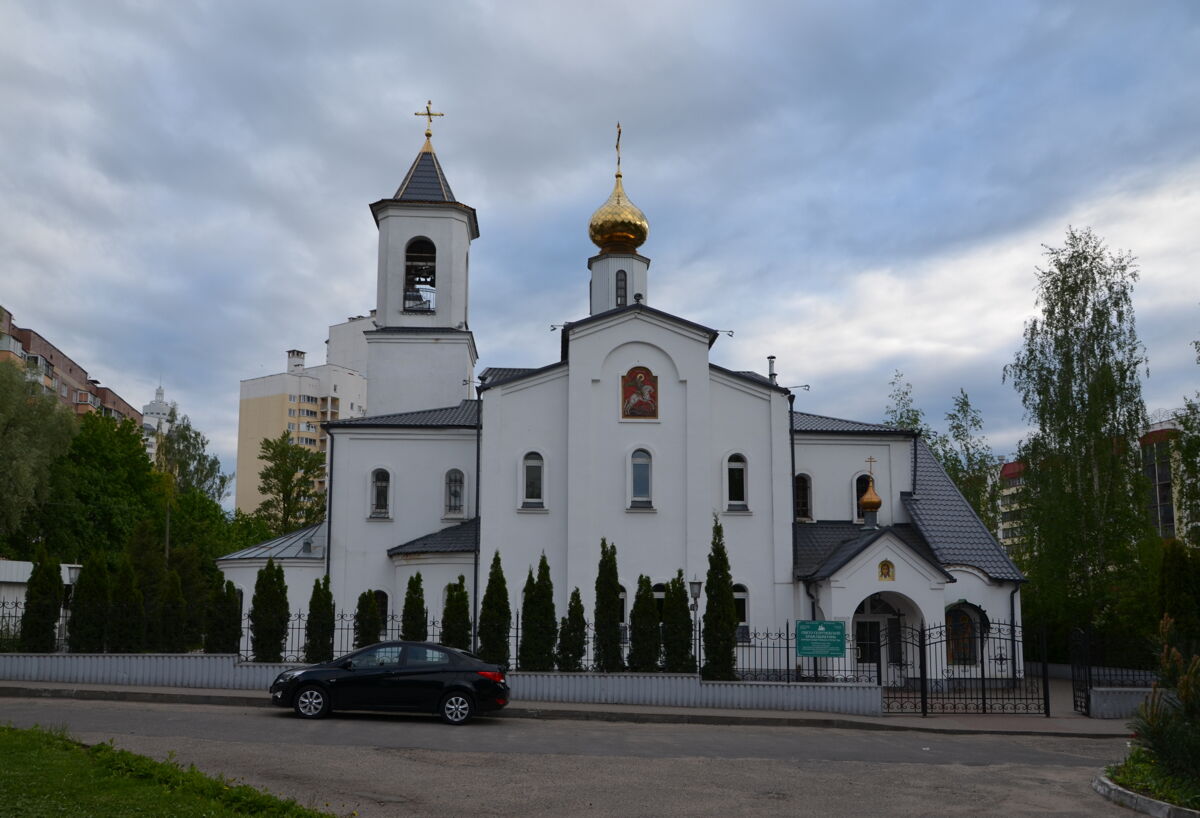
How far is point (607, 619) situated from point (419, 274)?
15.8 meters

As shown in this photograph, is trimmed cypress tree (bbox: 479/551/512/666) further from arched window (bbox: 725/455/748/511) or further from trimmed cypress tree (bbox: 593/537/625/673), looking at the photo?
arched window (bbox: 725/455/748/511)

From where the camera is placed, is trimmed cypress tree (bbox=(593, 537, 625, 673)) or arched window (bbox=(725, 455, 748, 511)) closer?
trimmed cypress tree (bbox=(593, 537, 625, 673))

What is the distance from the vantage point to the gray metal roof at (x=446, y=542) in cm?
2556

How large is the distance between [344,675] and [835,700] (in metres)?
8.48

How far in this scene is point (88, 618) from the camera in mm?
20500

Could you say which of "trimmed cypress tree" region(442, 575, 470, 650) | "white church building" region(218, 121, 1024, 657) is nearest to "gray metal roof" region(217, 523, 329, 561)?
"white church building" region(218, 121, 1024, 657)

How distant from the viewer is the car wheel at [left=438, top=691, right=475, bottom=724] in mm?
15523

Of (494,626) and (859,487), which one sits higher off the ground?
(859,487)

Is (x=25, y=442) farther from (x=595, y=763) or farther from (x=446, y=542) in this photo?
(x=595, y=763)

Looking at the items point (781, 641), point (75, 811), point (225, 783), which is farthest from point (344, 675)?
point (781, 641)

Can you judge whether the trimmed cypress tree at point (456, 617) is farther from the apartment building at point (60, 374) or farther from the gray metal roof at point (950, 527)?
the apartment building at point (60, 374)

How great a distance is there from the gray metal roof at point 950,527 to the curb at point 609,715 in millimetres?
8600

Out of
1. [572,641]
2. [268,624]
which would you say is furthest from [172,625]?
Answer: [572,641]

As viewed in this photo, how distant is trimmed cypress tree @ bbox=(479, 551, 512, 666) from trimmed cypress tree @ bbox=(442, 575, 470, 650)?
0.32m
